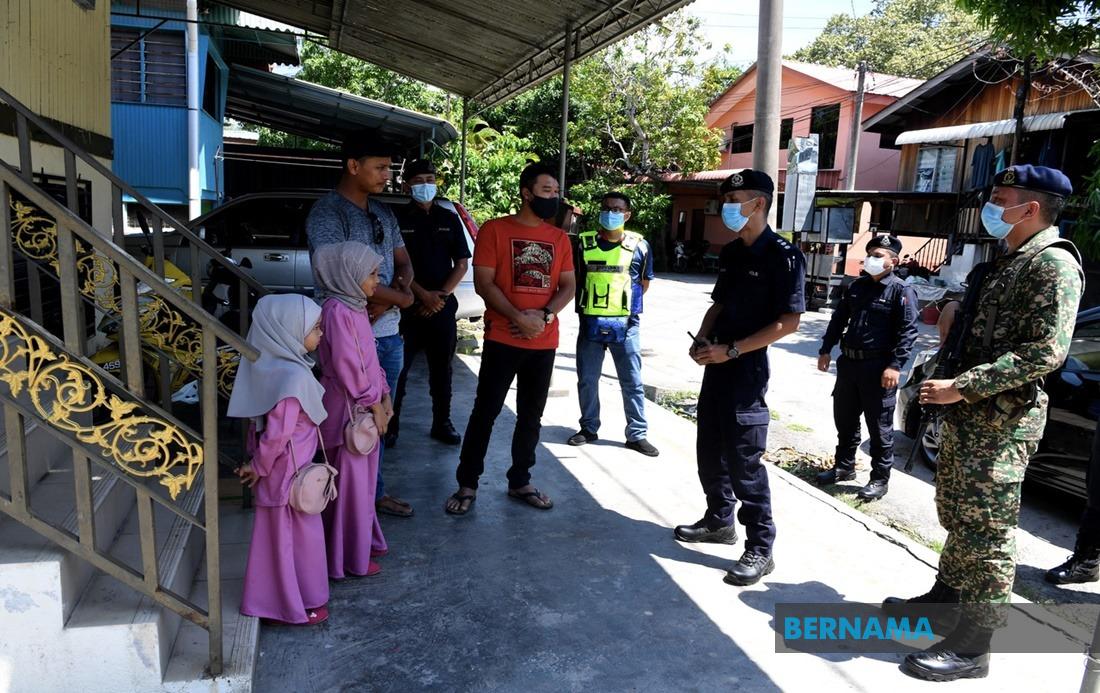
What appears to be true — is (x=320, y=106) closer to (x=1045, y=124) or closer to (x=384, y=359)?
(x=384, y=359)

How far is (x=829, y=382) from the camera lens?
966 centimetres

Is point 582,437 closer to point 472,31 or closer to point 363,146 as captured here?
point 363,146

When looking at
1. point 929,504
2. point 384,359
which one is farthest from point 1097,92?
point 384,359

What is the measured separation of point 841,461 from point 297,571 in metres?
4.01

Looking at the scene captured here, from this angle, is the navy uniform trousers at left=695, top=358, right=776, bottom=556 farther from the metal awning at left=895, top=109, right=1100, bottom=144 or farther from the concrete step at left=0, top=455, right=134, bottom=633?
the metal awning at left=895, top=109, right=1100, bottom=144

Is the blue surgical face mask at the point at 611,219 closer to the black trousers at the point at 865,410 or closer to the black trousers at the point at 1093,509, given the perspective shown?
the black trousers at the point at 865,410

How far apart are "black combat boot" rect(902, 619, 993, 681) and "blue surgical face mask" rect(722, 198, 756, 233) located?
76.8 inches

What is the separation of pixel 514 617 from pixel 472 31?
6.61 m

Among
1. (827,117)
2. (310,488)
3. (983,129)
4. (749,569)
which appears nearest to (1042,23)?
(749,569)

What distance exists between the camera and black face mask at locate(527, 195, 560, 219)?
410 centimetres

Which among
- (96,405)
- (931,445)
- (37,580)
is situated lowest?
(931,445)

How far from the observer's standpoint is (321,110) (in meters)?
15.5

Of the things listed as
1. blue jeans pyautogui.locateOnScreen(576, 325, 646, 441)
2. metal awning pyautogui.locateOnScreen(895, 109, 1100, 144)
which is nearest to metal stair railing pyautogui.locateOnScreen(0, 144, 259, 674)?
blue jeans pyautogui.locateOnScreen(576, 325, 646, 441)

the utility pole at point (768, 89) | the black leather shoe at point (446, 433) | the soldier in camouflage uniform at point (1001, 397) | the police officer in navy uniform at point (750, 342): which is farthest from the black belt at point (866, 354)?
the black leather shoe at point (446, 433)
